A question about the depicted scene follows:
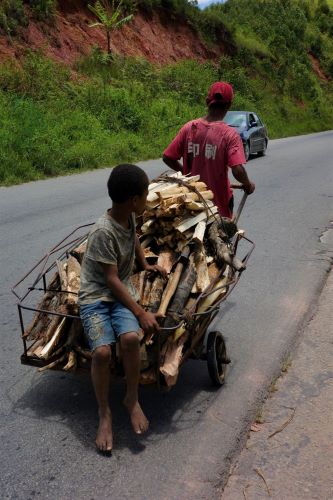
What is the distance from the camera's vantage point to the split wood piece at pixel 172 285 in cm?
347

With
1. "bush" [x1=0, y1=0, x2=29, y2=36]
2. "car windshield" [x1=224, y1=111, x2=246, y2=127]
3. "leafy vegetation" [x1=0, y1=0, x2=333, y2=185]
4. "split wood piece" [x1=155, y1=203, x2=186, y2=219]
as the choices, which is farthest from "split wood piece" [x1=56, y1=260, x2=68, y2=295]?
"bush" [x1=0, y1=0, x2=29, y2=36]

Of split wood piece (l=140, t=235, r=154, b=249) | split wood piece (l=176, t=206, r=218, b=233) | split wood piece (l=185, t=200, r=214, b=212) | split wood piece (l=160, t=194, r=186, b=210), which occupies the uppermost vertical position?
Result: split wood piece (l=160, t=194, r=186, b=210)

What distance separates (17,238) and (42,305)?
3.98 metres

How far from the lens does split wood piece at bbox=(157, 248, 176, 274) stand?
12.7 feet

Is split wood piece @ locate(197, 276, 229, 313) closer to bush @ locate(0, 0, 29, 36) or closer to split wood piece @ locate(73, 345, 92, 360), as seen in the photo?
split wood piece @ locate(73, 345, 92, 360)

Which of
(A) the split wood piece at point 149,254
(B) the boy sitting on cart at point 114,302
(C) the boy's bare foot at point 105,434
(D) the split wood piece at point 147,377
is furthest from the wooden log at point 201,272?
(C) the boy's bare foot at point 105,434

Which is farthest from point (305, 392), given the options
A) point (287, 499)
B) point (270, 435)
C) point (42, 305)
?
point (42, 305)

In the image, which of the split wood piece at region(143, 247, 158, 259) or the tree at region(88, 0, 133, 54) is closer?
the split wood piece at region(143, 247, 158, 259)

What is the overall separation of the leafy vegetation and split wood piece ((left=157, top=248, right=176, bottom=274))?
870 cm

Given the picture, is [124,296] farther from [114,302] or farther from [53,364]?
[53,364]

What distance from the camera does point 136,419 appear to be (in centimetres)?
321

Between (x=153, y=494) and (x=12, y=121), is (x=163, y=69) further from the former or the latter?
(x=153, y=494)

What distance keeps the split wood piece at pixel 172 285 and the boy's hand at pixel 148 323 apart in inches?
7.2

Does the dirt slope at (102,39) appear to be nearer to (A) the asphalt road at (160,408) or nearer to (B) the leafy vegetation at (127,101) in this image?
(B) the leafy vegetation at (127,101)
